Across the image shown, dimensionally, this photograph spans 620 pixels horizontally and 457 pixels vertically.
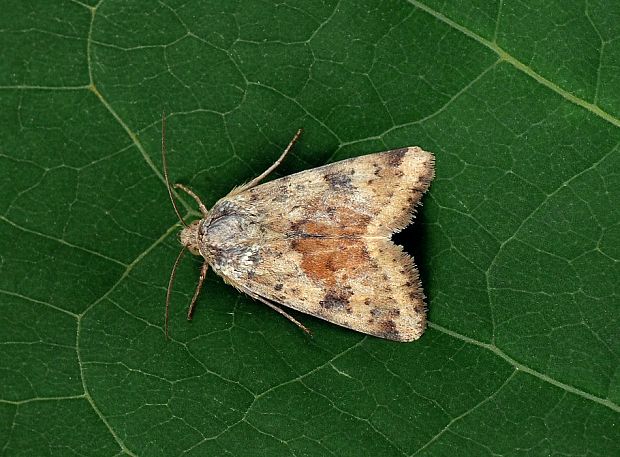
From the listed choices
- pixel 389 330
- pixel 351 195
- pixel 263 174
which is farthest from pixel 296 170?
pixel 389 330

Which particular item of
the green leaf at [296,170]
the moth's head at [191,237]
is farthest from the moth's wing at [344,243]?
the moth's head at [191,237]

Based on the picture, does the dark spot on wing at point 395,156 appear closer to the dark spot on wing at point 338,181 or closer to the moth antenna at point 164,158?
the dark spot on wing at point 338,181

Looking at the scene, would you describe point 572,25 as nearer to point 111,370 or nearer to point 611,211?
point 611,211

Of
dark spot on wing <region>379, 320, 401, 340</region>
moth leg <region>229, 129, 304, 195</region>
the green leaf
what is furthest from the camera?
moth leg <region>229, 129, 304, 195</region>

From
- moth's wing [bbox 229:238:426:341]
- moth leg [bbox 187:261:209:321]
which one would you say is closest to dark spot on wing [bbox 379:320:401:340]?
moth's wing [bbox 229:238:426:341]

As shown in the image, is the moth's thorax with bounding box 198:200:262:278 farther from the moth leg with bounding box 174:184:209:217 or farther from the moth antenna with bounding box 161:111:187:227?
the moth antenna with bounding box 161:111:187:227

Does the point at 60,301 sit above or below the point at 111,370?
above

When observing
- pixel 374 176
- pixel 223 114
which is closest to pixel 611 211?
pixel 374 176
